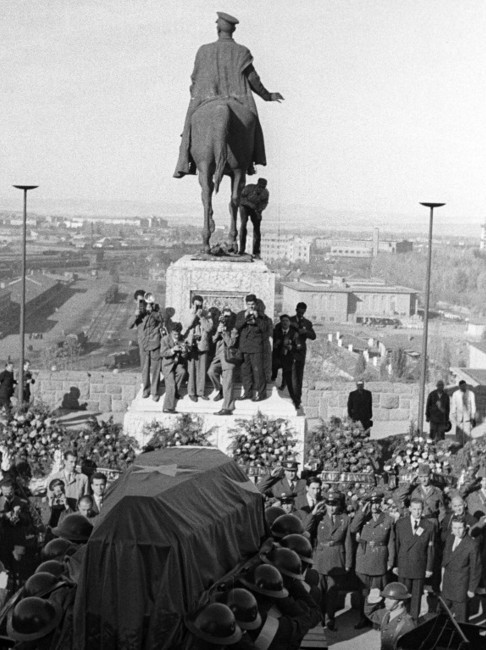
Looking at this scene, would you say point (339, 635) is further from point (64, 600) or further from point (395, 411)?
point (395, 411)

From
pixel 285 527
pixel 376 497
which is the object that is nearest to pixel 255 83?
pixel 376 497

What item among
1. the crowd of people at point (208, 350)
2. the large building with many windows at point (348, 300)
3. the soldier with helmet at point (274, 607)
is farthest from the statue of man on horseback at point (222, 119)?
the large building with many windows at point (348, 300)

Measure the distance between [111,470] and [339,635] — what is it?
372 centimetres

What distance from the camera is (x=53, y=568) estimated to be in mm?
8328

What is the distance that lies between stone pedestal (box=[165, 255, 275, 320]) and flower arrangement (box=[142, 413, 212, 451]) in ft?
4.83

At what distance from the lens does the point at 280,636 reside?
847 cm

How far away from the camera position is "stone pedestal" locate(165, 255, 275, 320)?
1659 centimetres

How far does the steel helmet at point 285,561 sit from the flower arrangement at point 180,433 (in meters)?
5.35

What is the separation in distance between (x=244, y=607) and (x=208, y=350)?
830 cm

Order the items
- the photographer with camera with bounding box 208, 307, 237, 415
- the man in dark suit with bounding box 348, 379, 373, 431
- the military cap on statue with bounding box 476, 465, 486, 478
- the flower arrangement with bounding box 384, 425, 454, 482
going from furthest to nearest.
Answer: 1. the man in dark suit with bounding box 348, 379, 373, 431
2. the photographer with camera with bounding box 208, 307, 237, 415
3. the flower arrangement with bounding box 384, 425, 454, 482
4. the military cap on statue with bounding box 476, 465, 486, 478

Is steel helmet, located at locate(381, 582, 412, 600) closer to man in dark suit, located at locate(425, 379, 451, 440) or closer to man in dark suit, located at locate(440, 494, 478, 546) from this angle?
man in dark suit, located at locate(440, 494, 478, 546)

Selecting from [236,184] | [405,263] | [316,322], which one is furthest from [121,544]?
[405,263]

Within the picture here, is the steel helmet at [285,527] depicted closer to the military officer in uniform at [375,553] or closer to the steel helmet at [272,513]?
the steel helmet at [272,513]

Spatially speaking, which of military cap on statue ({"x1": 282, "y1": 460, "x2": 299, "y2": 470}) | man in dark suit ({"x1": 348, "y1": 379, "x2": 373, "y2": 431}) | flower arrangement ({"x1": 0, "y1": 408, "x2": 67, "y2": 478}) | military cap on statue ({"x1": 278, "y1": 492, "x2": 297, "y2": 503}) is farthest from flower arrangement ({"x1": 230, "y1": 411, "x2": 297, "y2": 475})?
man in dark suit ({"x1": 348, "y1": 379, "x2": 373, "y2": 431})
